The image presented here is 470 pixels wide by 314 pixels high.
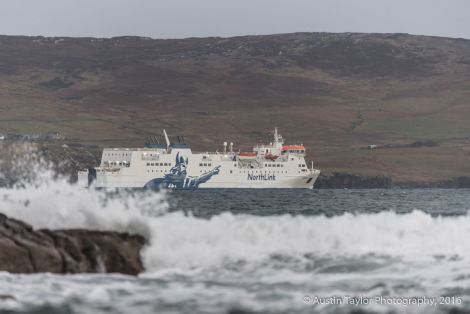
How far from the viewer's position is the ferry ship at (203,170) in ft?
515

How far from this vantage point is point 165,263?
90.2 feet

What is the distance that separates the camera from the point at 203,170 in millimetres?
158000

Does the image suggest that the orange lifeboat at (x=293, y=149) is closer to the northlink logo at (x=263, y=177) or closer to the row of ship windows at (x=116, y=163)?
the northlink logo at (x=263, y=177)

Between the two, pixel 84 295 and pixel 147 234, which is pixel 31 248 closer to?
pixel 84 295

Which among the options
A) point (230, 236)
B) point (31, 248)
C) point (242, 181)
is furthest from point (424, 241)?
point (242, 181)

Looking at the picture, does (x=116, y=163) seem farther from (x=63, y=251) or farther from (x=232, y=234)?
(x=63, y=251)

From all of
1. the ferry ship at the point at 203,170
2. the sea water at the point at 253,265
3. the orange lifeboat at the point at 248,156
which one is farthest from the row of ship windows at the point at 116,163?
the sea water at the point at 253,265

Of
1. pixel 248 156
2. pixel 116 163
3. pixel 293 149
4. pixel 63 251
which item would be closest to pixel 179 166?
pixel 248 156

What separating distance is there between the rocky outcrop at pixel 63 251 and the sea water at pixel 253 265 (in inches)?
16.3

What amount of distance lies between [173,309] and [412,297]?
580 centimetres

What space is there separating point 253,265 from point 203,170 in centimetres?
13071

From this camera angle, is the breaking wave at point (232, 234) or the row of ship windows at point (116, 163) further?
the row of ship windows at point (116, 163)

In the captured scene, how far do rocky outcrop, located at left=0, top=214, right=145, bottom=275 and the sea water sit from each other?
415 millimetres

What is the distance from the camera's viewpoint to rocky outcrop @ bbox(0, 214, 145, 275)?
24.8 metres
